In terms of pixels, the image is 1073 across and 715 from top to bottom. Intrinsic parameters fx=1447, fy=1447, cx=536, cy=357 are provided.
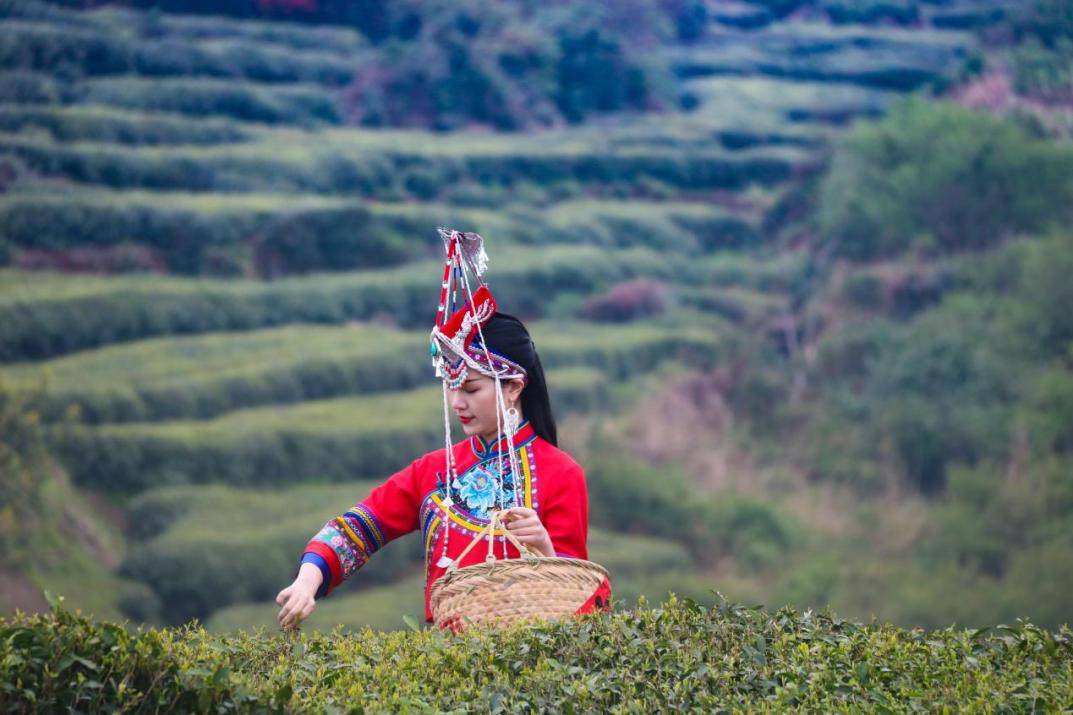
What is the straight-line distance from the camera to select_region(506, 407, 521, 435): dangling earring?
3.70 metres

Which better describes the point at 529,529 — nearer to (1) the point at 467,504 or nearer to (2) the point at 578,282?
(1) the point at 467,504

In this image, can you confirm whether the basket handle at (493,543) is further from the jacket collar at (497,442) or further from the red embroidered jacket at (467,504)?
the jacket collar at (497,442)

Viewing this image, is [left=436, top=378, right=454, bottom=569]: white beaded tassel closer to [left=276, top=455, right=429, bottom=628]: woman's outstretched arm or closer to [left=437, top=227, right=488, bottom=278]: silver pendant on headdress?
[left=276, top=455, right=429, bottom=628]: woman's outstretched arm

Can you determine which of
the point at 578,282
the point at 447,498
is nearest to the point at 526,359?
the point at 447,498

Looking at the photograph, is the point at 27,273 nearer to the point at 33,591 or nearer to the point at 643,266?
the point at 33,591

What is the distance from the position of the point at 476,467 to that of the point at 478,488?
0.21ft

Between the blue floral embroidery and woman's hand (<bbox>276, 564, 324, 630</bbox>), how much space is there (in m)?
0.48

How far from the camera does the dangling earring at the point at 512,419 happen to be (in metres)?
3.70

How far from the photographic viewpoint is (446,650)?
10.0 feet

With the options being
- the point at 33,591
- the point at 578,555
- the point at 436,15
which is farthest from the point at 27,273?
the point at 578,555

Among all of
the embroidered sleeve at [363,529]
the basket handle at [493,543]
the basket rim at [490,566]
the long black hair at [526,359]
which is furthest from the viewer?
the long black hair at [526,359]

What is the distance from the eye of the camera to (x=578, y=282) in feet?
59.9

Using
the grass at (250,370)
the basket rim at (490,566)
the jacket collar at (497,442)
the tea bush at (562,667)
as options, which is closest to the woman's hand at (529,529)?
the basket rim at (490,566)

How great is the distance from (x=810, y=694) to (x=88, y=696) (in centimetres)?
141
